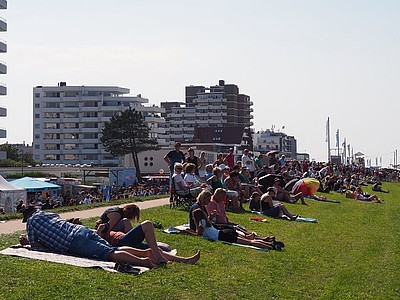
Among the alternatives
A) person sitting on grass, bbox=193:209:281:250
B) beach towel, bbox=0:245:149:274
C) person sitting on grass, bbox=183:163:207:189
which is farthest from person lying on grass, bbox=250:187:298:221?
beach towel, bbox=0:245:149:274

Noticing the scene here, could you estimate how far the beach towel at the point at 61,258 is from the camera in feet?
34.8

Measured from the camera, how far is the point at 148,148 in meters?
94.0

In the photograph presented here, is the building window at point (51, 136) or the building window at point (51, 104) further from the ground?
the building window at point (51, 104)

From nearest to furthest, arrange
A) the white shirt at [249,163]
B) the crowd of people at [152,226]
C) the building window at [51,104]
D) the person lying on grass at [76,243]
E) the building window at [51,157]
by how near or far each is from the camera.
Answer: the person lying on grass at [76,243] → the crowd of people at [152,226] → the white shirt at [249,163] → the building window at [51,157] → the building window at [51,104]

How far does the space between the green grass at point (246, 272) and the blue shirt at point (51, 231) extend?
83cm

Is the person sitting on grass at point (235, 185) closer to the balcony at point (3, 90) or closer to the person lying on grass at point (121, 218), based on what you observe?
the person lying on grass at point (121, 218)

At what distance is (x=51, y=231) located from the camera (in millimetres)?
11492

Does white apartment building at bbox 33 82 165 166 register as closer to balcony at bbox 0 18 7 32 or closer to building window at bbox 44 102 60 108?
building window at bbox 44 102 60 108

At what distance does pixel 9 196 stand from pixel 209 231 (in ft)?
59.9

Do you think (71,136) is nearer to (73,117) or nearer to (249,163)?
(73,117)

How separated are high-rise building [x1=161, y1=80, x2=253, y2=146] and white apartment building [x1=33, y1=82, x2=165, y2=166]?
38.6 metres

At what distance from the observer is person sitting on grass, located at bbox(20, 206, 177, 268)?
11.1 meters

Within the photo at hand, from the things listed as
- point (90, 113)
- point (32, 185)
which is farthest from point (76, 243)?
point (90, 113)

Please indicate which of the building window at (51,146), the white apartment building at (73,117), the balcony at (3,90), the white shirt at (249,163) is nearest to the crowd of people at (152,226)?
the white shirt at (249,163)
